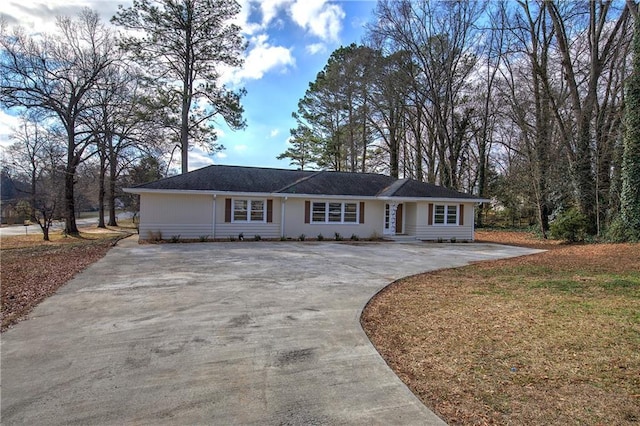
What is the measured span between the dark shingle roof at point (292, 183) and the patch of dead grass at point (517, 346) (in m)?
11.3

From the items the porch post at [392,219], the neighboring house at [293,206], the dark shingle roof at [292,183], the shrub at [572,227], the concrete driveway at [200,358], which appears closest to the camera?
the concrete driveway at [200,358]

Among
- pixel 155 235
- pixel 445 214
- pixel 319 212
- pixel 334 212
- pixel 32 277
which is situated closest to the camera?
pixel 32 277

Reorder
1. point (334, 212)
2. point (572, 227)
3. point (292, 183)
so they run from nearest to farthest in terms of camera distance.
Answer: point (572, 227) < point (334, 212) < point (292, 183)

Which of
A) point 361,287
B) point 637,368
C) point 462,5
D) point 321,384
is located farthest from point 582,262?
point 462,5

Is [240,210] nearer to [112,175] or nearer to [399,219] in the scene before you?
[399,219]

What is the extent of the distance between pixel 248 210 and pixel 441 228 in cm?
1030

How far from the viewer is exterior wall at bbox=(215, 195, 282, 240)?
16797mm

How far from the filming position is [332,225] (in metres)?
18.2

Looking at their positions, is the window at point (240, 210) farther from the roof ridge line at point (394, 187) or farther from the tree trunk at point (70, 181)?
the tree trunk at point (70, 181)

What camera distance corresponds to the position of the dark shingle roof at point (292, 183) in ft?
55.0

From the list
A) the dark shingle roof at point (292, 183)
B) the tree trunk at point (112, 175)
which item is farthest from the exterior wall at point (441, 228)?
the tree trunk at point (112, 175)

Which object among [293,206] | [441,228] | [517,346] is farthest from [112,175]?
[517,346]

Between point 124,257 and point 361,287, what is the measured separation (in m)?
7.76

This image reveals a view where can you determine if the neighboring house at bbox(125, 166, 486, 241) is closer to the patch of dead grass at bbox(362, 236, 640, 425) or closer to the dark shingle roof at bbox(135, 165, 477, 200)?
the dark shingle roof at bbox(135, 165, 477, 200)
